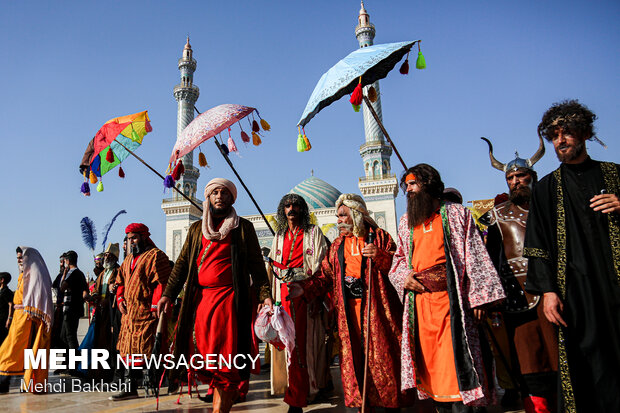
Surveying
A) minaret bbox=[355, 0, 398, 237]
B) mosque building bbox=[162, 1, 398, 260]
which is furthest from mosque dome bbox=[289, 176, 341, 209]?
minaret bbox=[355, 0, 398, 237]

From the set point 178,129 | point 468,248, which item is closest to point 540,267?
point 468,248

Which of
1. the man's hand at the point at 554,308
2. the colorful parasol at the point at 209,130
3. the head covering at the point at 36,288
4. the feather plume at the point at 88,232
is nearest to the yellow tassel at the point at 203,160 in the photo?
the colorful parasol at the point at 209,130

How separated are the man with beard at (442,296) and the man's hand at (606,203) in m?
0.61

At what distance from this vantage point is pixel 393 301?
269cm

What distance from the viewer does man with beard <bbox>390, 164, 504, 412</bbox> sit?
80.1 inches

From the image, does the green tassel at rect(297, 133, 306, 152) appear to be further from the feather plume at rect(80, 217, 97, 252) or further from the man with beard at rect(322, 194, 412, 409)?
the feather plume at rect(80, 217, 97, 252)

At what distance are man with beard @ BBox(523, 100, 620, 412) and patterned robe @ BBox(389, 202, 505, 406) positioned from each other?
0.35 m

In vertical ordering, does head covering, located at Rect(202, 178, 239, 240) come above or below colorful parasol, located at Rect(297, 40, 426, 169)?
below

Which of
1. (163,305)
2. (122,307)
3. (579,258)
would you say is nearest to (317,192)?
(122,307)

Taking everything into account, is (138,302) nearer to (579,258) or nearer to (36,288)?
(36,288)

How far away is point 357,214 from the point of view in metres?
2.84

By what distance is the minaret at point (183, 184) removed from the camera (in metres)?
24.8

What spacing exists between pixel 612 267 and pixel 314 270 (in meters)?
1.92

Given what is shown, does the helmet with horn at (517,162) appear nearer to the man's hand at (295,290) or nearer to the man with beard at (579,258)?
the man with beard at (579,258)
